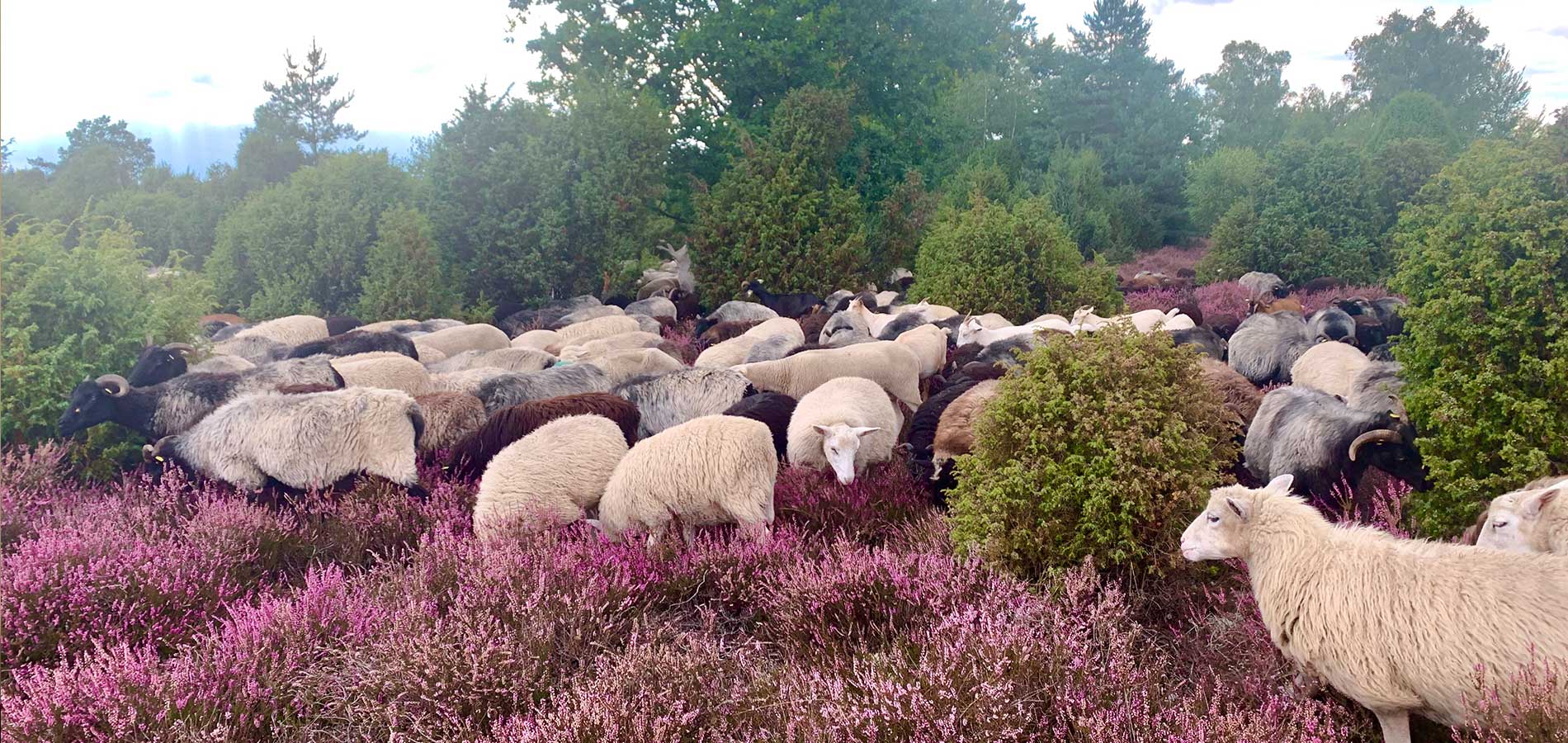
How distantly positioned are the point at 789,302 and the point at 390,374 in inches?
439

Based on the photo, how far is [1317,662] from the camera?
3.76 meters

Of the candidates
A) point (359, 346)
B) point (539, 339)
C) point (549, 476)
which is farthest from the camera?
point (539, 339)

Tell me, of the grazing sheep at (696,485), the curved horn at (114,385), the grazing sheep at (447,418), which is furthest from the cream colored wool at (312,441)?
the grazing sheep at (696,485)

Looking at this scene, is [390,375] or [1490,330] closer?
[1490,330]

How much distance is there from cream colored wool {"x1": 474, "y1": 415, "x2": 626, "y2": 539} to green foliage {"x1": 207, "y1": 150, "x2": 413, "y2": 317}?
49.2ft

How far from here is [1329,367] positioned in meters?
9.38

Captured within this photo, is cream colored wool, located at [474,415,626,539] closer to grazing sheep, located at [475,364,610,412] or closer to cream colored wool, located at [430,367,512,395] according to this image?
grazing sheep, located at [475,364,610,412]

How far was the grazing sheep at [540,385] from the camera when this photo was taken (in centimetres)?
955

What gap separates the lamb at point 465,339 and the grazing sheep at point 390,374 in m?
3.33

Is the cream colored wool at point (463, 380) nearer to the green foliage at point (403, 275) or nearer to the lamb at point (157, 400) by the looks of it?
the lamb at point (157, 400)

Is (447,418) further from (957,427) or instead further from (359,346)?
(957,427)

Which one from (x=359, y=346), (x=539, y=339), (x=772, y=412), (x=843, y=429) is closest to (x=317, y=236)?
(x=539, y=339)

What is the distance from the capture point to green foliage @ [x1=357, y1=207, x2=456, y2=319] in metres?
18.9

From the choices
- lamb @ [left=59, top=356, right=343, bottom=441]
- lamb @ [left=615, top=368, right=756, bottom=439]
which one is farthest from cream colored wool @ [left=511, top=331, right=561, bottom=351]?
lamb @ [left=615, top=368, right=756, bottom=439]
